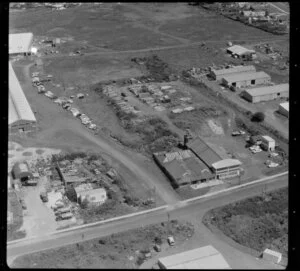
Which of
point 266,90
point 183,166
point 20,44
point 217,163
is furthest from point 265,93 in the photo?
point 20,44

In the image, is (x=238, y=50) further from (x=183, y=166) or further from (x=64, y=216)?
(x=64, y=216)

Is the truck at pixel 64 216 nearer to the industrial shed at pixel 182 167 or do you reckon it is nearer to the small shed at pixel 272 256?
the industrial shed at pixel 182 167

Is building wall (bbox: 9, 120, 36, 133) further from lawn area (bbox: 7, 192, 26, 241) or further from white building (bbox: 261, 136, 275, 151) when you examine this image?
white building (bbox: 261, 136, 275, 151)

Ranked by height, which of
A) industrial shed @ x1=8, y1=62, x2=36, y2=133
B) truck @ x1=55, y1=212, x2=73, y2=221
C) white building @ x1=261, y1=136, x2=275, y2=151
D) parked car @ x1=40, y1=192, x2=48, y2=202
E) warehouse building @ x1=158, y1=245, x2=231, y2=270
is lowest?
white building @ x1=261, y1=136, x2=275, y2=151

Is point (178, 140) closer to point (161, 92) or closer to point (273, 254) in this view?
point (161, 92)

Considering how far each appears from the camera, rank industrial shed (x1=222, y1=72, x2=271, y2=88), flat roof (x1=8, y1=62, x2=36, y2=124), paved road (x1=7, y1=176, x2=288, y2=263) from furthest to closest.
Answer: industrial shed (x1=222, y1=72, x2=271, y2=88) → flat roof (x1=8, y1=62, x2=36, y2=124) → paved road (x1=7, y1=176, x2=288, y2=263)

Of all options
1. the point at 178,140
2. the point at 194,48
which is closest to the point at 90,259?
the point at 178,140

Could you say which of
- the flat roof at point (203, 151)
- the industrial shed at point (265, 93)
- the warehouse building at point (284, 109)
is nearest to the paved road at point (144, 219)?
the flat roof at point (203, 151)

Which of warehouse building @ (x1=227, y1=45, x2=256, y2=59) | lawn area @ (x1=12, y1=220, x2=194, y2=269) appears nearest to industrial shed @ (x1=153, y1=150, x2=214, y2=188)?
lawn area @ (x1=12, y1=220, x2=194, y2=269)
